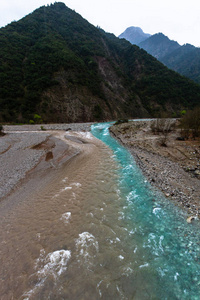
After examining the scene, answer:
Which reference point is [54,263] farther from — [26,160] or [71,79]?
[71,79]

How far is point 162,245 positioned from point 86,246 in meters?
2.93

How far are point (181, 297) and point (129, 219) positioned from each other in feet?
9.26

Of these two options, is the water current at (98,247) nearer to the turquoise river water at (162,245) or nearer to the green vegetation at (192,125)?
the turquoise river water at (162,245)

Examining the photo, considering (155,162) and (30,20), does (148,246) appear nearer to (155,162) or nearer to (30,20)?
(155,162)

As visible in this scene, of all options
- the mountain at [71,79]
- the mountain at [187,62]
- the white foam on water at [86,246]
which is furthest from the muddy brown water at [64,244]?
the mountain at [187,62]

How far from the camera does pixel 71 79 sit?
5091 cm

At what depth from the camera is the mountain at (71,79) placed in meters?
42.8

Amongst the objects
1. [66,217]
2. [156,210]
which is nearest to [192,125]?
[156,210]

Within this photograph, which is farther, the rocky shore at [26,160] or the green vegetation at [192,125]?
the green vegetation at [192,125]

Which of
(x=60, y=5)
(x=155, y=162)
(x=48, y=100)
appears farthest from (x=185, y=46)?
(x=155, y=162)

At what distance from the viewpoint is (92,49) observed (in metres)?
75.9

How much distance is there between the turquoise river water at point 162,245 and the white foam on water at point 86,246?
143 cm

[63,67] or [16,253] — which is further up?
[63,67]

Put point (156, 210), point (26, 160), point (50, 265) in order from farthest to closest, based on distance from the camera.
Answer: point (26, 160) < point (156, 210) < point (50, 265)
